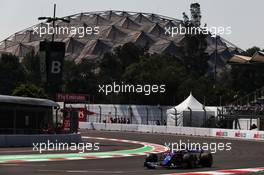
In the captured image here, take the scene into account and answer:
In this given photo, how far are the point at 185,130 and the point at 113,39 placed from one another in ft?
422

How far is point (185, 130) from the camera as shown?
4941cm

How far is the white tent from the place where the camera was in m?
53.8

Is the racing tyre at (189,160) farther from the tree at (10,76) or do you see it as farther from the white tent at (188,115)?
the tree at (10,76)

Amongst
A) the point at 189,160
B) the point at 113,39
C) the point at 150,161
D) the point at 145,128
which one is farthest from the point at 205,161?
the point at 113,39

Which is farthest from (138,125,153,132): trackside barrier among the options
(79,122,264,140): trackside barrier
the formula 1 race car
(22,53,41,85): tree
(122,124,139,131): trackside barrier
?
(22,53,41,85): tree

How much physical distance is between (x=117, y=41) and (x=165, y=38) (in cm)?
1548

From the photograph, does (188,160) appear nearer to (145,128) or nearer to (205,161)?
(205,161)

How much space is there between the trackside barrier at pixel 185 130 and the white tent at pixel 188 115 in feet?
7.24

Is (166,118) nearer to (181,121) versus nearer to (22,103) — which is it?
(181,121)

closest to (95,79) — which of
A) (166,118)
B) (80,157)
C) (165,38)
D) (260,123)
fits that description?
(166,118)

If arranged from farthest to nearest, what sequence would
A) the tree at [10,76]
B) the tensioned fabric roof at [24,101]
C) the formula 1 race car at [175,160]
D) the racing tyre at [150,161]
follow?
1. the tree at [10,76]
2. the tensioned fabric roof at [24,101]
3. the formula 1 race car at [175,160]
4. the racing tyre at [150,161]

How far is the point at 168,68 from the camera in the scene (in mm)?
86750

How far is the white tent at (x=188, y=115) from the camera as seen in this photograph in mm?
53844

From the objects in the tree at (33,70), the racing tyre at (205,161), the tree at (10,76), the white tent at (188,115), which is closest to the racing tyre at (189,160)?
the racing tyre at (205,161)
